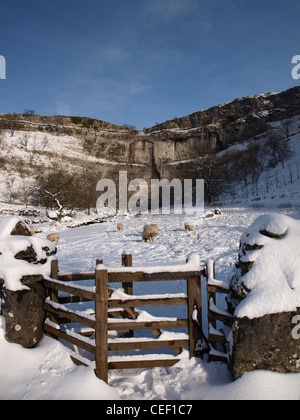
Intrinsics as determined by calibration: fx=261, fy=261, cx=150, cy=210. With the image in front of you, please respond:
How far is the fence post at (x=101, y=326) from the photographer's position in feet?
11.5

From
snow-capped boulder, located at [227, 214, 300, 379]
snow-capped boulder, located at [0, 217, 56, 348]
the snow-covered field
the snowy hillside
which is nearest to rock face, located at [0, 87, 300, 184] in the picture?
the snowy hillside

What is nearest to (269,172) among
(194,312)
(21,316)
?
(194,312)

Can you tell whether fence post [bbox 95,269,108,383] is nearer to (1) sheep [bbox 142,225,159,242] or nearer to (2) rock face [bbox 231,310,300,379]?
(2) rock face [bbox 231,310,300,379]

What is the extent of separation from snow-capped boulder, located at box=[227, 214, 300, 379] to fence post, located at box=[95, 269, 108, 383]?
5.49 feet

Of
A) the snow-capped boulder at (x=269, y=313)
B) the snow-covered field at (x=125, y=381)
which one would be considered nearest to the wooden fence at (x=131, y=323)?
the snow-covered field at (x=125, y=381)

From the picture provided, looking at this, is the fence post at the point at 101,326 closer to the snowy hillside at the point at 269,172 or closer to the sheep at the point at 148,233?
the sheep at the point at 148,233

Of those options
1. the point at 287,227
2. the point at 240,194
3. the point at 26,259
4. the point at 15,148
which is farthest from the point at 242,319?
A: the point at 15,148

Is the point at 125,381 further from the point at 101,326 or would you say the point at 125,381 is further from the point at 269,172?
the point at 269,172

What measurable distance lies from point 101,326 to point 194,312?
131 centimetres

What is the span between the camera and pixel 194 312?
147 inches

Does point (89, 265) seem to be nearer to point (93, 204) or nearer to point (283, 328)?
point (283, 328)

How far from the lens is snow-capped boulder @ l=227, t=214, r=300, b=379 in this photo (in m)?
3.11

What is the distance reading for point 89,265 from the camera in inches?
395

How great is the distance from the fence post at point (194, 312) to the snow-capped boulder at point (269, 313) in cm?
61
